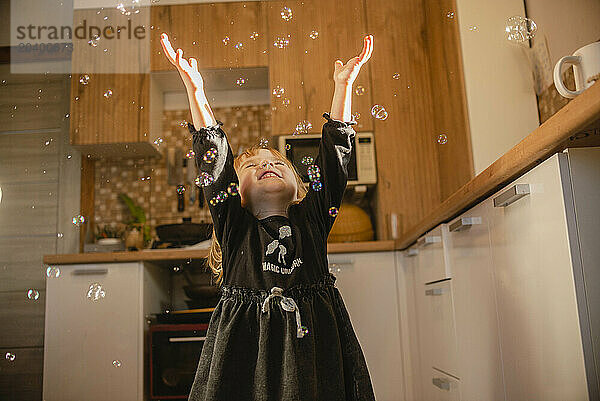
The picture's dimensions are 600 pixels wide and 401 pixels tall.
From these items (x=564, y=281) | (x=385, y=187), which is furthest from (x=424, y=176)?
(x=564, y=281)

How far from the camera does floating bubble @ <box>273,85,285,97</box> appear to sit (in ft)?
8.25

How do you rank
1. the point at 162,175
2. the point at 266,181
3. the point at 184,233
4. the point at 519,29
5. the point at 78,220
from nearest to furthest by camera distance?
the point at 266,181 → the point at 519,29 → the point at 78,220 → the point at 184,233 → the point at 162,175

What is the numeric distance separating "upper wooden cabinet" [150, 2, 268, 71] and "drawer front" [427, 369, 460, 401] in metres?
1.38

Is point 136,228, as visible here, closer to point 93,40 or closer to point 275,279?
point 93,40

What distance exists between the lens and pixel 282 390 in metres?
1.06

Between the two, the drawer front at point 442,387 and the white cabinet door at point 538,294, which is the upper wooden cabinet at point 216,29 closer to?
the drawer front at point 442,387

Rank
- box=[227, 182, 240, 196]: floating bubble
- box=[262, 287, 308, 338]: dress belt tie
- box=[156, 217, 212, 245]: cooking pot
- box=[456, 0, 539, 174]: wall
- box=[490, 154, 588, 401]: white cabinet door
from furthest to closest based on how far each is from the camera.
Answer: box=[156, 217, 212, 245]: cooking pot
box=[456, 0, 539, 174]: wall
box=[227, 182, 240, 196]: floating bubble
box=[262, 287, 308, 338]: dress belt tie
box=[490, 154, 588, 401]: white cabinet door

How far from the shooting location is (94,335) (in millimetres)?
1970

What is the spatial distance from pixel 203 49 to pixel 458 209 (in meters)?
1.41

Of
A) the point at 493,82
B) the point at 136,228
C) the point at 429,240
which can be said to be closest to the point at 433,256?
the point at 429,240

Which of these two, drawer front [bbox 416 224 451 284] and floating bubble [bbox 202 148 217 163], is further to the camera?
drawer front [bbox 416 224 451 284]

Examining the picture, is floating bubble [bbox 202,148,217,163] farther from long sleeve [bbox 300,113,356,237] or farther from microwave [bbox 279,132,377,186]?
microwave [bbox 279,132,377,186]

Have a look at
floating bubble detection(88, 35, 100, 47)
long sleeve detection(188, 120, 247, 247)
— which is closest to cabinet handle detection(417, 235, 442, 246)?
long sleeve detection(188, 120, 247, 247)

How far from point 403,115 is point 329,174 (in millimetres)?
1325
